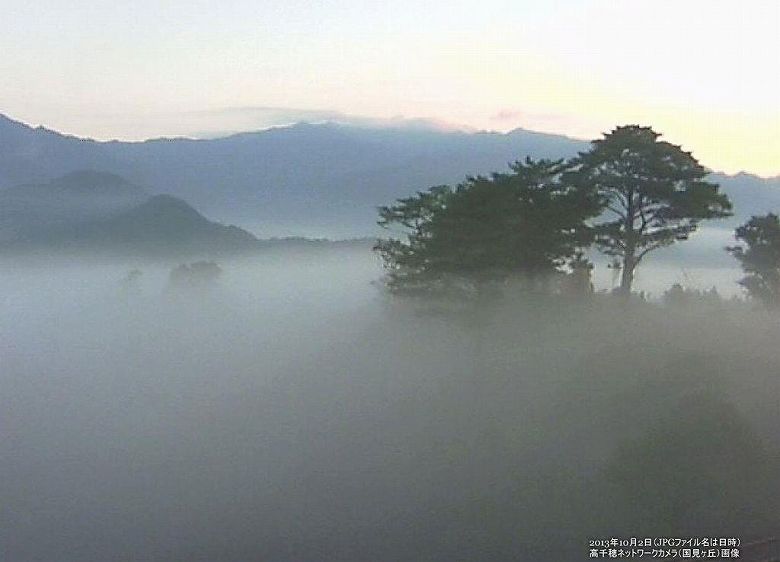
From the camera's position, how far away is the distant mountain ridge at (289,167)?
65188mm

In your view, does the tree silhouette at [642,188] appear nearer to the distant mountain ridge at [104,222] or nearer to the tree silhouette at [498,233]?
the tree silhouette at [498,233]

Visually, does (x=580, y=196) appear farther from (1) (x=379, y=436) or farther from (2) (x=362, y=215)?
(2) (x=362, y=215)

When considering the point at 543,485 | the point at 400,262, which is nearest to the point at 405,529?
the point at 543,485

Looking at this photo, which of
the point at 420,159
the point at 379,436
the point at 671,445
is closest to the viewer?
the point at 671,445

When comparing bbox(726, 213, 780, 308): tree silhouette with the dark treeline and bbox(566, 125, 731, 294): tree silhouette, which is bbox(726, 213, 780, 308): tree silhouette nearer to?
the dark treeline

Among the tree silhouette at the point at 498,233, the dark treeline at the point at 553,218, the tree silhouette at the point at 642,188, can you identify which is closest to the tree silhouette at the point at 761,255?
the dark treeline at the point at 553,218

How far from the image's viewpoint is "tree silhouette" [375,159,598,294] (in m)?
24.7

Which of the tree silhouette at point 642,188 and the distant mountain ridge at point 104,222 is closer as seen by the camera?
the tree silhouette at point 642,188

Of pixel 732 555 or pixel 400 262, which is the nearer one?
pixel 732 555

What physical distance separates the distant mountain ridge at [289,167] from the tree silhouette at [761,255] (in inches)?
40.4

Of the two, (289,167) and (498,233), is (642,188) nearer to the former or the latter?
(498,233)

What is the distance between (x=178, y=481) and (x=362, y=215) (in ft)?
150

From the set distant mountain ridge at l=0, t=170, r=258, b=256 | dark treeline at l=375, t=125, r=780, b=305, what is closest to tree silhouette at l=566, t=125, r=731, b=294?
dark treeline at l=375, t=125, r=780, b=305

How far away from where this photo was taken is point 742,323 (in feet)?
90.1
